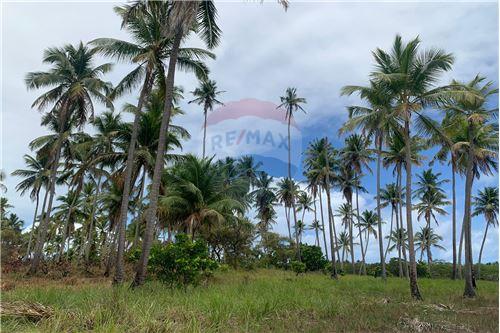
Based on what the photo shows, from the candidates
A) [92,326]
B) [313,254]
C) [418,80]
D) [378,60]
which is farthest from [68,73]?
[313,254]

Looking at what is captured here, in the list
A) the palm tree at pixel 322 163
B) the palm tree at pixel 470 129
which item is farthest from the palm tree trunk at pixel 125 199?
the palm tree at pixel 322 163

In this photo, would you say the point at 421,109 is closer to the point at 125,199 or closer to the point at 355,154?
the point at 125,199

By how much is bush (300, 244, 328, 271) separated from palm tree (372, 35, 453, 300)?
27.5 m

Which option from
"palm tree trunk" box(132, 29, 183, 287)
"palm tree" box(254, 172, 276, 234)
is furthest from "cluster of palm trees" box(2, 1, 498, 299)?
"palm tree" box(254, 172, 276, 234)

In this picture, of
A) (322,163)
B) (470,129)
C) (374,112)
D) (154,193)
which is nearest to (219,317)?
(154,193)

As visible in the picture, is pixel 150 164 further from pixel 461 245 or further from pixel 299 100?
pixel 461 245

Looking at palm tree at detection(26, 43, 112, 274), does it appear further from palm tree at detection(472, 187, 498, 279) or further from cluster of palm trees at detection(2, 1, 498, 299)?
palm tree at detection(472, 187, 498, 279)

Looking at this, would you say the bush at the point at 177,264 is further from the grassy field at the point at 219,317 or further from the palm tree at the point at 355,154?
the palm tree at the point at 355,154

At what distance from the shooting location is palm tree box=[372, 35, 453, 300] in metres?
19.2

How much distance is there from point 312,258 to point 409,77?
3025 centimetres

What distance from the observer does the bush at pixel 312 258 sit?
151ft

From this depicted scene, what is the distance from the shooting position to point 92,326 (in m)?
7.05

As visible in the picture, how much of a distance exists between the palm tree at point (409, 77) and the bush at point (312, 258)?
90.1 feet

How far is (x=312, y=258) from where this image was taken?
151ft
